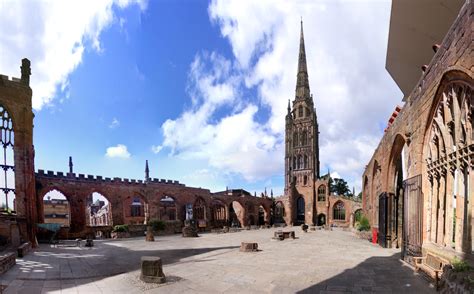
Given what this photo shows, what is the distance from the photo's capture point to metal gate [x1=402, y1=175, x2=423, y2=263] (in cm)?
778

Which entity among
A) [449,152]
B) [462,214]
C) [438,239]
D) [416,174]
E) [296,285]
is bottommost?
[296,285]

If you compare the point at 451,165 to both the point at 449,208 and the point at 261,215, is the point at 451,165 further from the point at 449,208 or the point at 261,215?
the point at 261,215

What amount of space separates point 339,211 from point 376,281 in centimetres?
4764

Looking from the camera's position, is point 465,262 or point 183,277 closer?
point 465,262

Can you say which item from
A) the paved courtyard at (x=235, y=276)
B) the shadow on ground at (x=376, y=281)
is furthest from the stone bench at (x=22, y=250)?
the shadow on ground at (x=376, y=281)

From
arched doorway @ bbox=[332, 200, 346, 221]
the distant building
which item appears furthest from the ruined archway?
the distant building

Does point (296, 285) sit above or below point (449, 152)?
below

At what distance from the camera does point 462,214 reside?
564cm

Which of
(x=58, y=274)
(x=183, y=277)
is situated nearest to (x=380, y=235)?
(x=183, y=277)

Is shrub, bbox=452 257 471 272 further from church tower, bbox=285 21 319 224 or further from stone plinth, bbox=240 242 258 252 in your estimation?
church tower, bbox=285 21 319 224

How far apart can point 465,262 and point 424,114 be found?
413 cm

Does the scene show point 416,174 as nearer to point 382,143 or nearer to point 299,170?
point 382,143

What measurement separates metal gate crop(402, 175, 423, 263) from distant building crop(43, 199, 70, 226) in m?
60.9

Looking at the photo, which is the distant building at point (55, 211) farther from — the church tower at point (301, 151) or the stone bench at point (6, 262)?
the stone bench at point (6, 262)
